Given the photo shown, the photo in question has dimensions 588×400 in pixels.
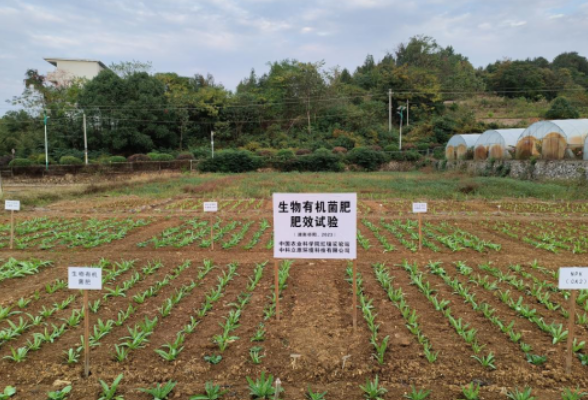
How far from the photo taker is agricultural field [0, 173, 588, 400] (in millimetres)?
3311

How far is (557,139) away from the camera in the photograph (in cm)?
1984

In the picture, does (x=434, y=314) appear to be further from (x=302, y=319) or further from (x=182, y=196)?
(x=182, y=196)

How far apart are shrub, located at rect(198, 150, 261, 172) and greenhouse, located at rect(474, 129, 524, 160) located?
1829cm

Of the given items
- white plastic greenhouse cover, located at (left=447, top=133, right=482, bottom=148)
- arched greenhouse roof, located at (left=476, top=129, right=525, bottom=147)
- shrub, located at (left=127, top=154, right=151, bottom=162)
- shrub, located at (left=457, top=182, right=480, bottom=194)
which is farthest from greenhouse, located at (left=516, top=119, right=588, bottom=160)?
shrub, located at (left=127, top=154, right=151, bottom=162)

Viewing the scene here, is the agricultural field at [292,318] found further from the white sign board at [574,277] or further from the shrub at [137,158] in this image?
the shrub at [137,158]

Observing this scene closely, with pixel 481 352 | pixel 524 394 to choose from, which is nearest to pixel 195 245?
pixel 481 352

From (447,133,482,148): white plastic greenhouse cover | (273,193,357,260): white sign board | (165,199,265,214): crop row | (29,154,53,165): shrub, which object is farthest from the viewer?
(29,154,53,165): shrub

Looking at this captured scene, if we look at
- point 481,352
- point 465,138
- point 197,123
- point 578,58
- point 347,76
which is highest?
point 578,58

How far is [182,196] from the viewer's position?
17.9 m

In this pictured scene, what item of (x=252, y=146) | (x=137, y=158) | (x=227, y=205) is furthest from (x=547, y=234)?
(x=252, y=146)

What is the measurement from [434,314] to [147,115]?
39860 mm

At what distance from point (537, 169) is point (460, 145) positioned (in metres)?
9.29

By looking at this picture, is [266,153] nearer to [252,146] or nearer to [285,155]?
[285,155]

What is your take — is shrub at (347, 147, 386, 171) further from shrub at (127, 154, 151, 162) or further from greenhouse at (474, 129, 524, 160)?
shrub at (127, 154, 151, 162)
